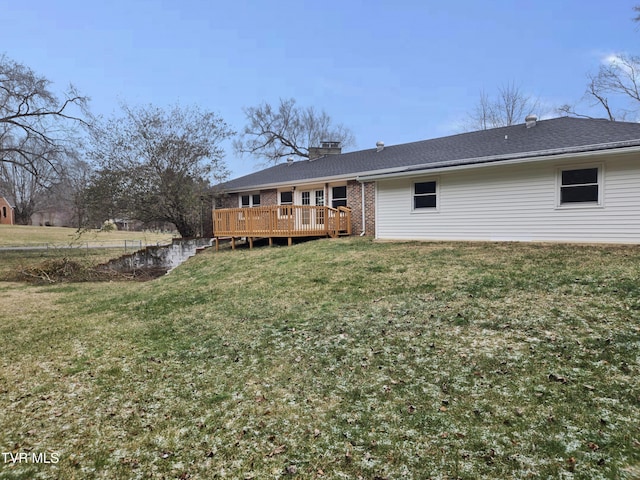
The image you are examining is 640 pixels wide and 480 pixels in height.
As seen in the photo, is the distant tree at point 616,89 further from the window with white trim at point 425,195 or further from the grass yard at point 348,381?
the grass yard at point 348,381

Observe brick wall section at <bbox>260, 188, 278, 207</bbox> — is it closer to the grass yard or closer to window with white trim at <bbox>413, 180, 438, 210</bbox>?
window with white trim at <bbox>413, 180, 438, 210</bbox>

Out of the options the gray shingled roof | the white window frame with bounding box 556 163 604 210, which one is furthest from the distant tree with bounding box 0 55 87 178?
the white window frame with bounding box 556 163 604 210

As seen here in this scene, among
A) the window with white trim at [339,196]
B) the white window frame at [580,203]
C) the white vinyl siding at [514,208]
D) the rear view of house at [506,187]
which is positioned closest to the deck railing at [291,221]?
the rear view of house at [506,187]

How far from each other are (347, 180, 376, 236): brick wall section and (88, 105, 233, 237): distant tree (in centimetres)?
700

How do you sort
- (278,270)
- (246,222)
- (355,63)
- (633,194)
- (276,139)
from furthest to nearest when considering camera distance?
(276,139), (355,63), (246,222), (278,270), (633,194)

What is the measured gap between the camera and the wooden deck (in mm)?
13359

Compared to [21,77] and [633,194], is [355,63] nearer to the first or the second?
[21,77]

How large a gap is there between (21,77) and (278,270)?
1470 cm

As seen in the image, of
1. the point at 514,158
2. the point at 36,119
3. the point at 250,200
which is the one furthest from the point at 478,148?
the point at 36,119

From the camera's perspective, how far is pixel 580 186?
895cm

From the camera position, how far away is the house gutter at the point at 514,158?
819 cm

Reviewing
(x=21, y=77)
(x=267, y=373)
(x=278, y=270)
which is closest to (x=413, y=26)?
(x=278, y=270)

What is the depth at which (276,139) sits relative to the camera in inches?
1318

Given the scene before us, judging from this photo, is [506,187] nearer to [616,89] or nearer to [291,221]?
[291,221]
